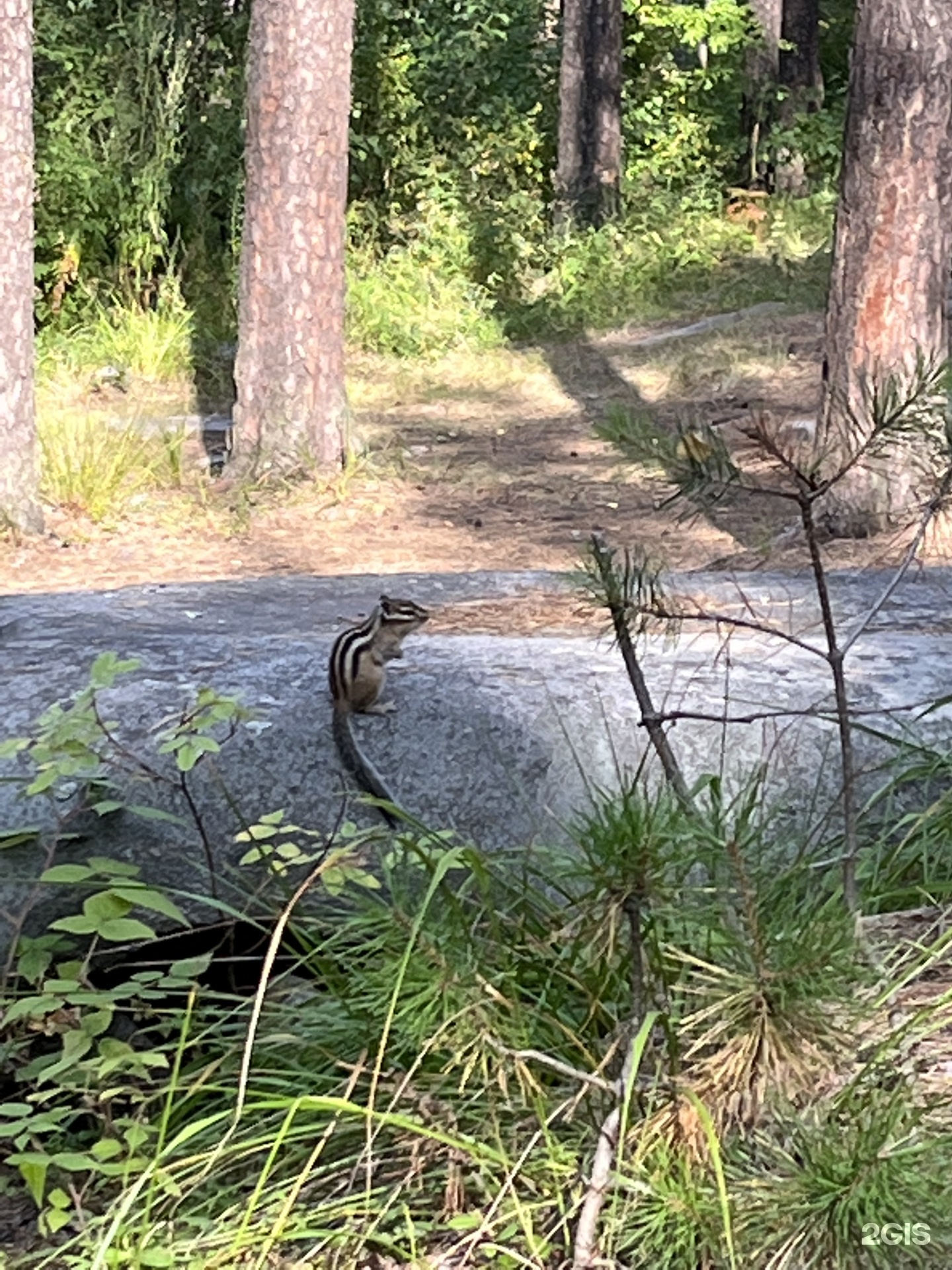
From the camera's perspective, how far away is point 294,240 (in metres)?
8.69

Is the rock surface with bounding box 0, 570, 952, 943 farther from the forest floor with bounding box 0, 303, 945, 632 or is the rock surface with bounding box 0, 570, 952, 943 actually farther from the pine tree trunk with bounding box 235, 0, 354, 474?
the pine tree trunk with bounding box 235, 0, 354, 474

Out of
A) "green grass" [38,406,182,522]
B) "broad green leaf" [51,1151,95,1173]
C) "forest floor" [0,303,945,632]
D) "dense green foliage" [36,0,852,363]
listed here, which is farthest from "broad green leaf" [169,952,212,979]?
"dense green foliage" [36,0,852,363]

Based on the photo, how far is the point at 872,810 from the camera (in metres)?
3.37

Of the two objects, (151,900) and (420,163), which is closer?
(151,900)

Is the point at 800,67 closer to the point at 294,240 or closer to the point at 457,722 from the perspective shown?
the point at 294,240

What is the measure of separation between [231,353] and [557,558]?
493 centimetres

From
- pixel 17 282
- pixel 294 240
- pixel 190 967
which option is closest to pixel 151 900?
pixel 190 967

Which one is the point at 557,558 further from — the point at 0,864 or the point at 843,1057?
the point at 843,1057

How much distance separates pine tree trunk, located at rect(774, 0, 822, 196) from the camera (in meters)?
16.8

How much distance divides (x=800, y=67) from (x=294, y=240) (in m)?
10.5

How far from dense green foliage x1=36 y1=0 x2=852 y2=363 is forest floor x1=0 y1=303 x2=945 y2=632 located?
109 cm

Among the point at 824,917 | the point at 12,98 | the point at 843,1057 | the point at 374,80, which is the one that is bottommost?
the point at 843,1057

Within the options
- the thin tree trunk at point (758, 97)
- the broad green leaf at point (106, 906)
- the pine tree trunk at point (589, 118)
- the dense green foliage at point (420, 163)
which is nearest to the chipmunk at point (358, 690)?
the broad green leaf at point (106, 906)

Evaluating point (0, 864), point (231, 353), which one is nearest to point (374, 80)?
point (231, 353)
